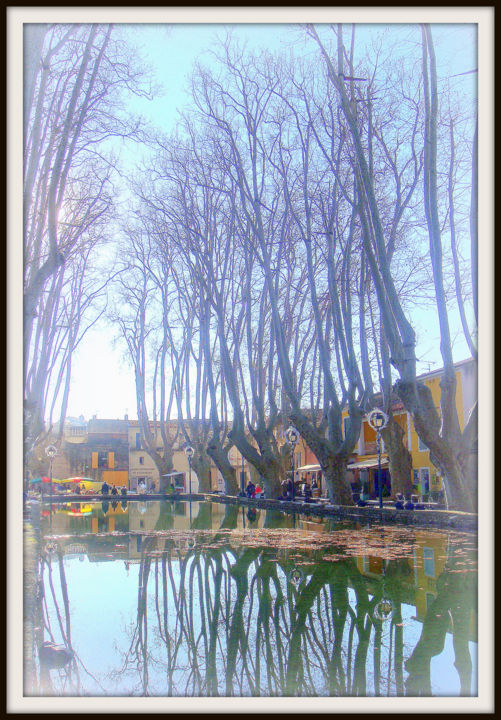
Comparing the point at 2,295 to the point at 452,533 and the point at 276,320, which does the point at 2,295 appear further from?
the point at 276,320

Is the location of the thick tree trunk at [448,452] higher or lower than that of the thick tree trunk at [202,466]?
higher

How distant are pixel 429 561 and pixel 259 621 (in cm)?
422

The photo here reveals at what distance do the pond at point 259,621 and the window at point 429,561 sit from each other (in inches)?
2.0

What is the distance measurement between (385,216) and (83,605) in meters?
18.4

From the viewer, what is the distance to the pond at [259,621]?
16.8ft

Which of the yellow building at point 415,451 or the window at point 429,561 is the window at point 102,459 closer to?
the yellow building at point 415,451

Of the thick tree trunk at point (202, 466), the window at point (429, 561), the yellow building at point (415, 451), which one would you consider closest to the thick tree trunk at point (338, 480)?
the yellow building at point (415, 451)

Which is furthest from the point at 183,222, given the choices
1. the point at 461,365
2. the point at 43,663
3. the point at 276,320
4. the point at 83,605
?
the point at 43,663

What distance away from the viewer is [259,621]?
269 inches

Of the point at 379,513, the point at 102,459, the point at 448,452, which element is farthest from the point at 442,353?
the point at 102,459

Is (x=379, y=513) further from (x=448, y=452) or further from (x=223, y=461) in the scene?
(x=223, y=461)

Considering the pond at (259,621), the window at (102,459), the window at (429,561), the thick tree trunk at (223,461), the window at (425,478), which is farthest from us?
the window at (102,459)

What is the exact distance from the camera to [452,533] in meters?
13.9

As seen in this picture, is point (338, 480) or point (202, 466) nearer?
point (338, 480)
